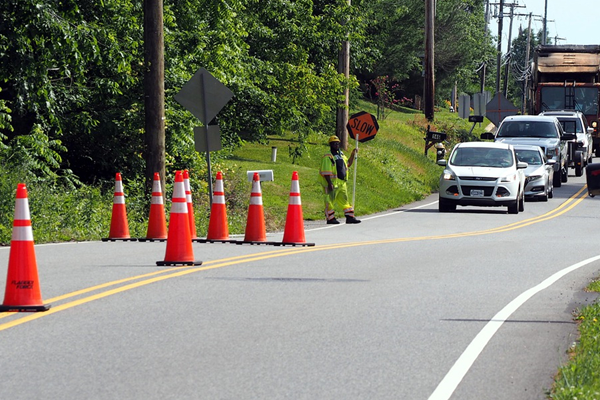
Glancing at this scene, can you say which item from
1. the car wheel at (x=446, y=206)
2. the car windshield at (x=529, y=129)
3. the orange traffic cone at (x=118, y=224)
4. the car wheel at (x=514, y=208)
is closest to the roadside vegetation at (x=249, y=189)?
the orange traffic cone at (x=118, y=224)

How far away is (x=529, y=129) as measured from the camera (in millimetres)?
37562

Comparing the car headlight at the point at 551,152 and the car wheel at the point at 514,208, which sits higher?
the car headlight at the point at 551,152

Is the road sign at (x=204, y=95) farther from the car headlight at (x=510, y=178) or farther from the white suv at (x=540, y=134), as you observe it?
the white suv at (x=540, y=134)

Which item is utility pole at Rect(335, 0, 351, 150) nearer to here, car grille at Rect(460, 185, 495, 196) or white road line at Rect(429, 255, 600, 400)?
car grille at Rect(460, 185, 495, 196)

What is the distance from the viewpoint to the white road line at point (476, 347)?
7.23 m

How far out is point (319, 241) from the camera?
59.6 feet

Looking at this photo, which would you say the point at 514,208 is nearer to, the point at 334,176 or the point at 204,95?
the point at 334,176

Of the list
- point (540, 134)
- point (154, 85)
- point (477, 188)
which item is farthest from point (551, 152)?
point (154, 85)

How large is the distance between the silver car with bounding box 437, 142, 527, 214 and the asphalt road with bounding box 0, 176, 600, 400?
1050 centimetres

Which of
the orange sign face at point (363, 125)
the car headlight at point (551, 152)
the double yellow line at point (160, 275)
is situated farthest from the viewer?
the car headlight at point (551, 152)

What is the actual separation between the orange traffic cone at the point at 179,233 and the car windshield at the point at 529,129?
82.4 ft

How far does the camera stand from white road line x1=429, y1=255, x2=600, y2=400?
723 cm

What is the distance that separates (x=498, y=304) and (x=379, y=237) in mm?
8974

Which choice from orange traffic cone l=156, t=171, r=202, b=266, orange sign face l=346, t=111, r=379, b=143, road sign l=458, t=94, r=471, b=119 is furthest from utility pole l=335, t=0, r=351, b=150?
orange traffic cone l=156, t=171, r=202, b=266
